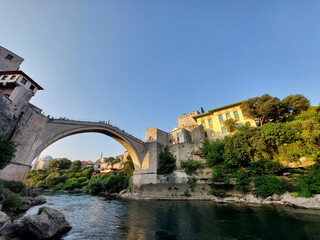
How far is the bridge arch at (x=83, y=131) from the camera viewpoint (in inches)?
572

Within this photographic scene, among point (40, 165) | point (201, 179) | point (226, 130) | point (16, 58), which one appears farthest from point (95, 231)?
point (40, 165)

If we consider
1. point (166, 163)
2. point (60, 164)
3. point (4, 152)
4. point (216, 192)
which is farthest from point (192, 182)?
point (60, 164)

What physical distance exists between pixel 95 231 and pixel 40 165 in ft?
310

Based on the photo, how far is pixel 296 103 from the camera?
16562 mm

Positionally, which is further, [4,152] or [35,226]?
[4,152]

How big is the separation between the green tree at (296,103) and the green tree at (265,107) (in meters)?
0.93

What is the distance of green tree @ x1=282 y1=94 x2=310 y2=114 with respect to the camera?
53.5 feet

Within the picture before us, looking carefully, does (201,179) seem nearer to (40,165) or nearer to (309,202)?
(309,202)

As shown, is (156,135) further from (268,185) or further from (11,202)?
(11,202)

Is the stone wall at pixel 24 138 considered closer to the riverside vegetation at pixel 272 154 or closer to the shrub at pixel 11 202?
the shrub at pixel 11 202

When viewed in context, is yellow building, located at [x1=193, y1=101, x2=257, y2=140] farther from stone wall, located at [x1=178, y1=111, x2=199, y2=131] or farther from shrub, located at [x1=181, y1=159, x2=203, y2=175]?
stone wall, located at [x1=178, y1=111, x2=199, y2=131]

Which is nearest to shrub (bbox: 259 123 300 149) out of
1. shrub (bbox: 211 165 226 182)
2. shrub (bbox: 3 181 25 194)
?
shrub (bbox: 211 165 226 182)

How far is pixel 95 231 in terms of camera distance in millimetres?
6473

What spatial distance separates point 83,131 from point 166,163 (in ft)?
46.4
